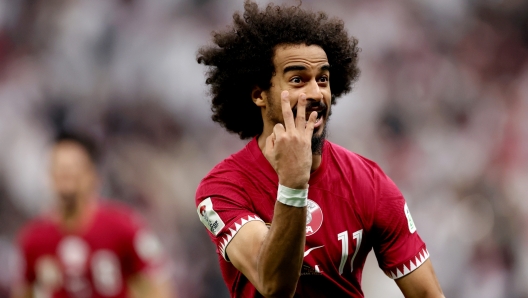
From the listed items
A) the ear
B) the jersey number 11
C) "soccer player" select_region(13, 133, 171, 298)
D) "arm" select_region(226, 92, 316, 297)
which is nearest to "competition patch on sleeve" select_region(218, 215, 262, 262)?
"arm" select_region(226, 92, 316, 297)

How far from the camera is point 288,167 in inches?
130

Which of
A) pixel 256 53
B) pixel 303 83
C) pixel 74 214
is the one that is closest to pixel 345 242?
pixel 303 83

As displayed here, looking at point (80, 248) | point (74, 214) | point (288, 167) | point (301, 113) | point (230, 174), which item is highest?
point (74, 214)

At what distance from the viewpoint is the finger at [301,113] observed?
337cm

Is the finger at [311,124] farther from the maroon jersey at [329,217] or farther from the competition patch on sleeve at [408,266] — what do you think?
the competition patch on sleeve at [408,266]

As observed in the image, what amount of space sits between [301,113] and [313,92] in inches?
10.5

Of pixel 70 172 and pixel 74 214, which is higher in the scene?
pixel 70 172

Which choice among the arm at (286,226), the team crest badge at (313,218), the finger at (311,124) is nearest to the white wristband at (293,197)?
the arm at (286,226)

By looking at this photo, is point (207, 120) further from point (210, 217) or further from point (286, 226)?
point (286, 226)

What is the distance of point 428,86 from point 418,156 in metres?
0.84

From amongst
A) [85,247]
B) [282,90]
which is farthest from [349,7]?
[282,90]

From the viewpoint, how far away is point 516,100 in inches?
346

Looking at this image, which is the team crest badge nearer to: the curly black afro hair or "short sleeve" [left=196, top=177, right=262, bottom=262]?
"short sleeve" [left=196, top=177, right=262, bottom=262]

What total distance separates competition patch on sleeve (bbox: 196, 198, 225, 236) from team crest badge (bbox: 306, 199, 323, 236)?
41cm
